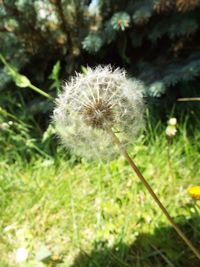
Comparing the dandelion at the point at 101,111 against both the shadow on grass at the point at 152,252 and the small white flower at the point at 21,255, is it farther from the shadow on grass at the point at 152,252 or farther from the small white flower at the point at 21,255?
the small white flower at the point at 21,255

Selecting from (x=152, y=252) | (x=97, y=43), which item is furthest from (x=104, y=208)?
(x=97, y=43)

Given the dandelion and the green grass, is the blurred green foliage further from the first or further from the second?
the dandelion

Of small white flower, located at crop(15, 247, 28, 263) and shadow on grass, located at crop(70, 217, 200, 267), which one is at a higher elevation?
small white flower, located at crop(15, 247, 28, 263)

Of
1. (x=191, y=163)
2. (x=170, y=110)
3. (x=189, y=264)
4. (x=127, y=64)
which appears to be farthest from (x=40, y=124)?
(x=189, y=264)

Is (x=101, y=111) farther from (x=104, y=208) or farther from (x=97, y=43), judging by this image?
(x=97, y=43)

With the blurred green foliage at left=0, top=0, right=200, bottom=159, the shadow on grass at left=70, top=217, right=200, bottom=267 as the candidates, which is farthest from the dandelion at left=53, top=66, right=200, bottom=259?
the blurred green foliage at left=0, top=0, right=200, bottom=159

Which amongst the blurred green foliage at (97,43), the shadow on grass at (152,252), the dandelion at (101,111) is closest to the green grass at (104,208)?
the shadow on grass at (152,252)
